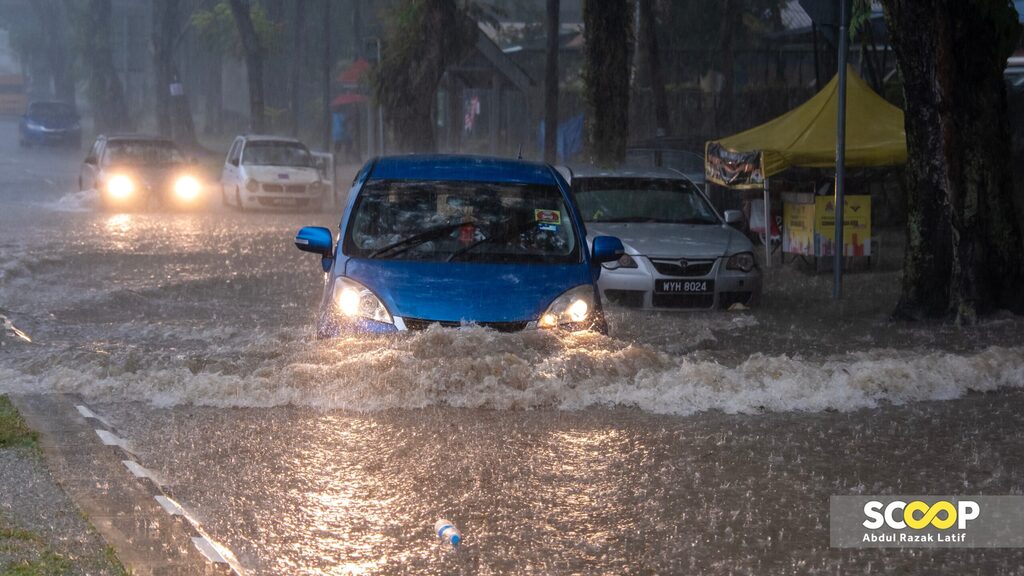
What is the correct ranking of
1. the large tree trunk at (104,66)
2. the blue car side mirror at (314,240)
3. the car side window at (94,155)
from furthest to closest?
the large tree trunk at (104,66) < the car side window at (94,155) < the blue car side mirror at (314,240)

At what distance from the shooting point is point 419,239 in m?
9.06

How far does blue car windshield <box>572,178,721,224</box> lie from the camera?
14492 mm

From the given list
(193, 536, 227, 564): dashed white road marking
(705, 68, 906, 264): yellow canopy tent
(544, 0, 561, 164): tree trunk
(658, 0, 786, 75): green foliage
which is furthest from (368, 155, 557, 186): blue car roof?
(658, 0, 786, 75): green foliage

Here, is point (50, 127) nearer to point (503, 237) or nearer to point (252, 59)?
point (252, 59)

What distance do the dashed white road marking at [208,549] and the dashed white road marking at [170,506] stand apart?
15.5 inches

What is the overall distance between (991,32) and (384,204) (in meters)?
5.94

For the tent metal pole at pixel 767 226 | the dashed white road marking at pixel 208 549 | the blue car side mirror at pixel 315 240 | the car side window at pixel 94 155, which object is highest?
the blue car side mirror at pixel 315 240

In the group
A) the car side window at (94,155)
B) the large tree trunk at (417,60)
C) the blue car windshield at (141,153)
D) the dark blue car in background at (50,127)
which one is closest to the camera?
the large tree trunk at (417,60)

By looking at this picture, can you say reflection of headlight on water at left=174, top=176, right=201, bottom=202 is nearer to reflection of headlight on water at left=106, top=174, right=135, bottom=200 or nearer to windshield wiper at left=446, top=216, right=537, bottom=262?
reflection of headlight on water at left=106, top=174, right=135, bottom=200

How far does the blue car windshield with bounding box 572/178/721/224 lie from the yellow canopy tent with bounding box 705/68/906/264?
7.89 feet

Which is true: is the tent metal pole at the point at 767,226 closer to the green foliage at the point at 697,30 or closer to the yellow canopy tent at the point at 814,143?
the yellow canopy tent at the point at 814,143

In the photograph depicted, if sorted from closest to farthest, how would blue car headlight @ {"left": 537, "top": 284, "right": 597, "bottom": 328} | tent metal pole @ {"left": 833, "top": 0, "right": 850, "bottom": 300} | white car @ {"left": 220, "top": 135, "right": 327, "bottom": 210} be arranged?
blue car headlight @ {"left": 537, "top": 284, "right": 597, "bottom": 328} < tent metal pole @ {"left": 833, "top": 0, "right": 850, "bottom": 300} < white car @ {"left": 220, "top": 135, "right": 327, "bottom": 210}

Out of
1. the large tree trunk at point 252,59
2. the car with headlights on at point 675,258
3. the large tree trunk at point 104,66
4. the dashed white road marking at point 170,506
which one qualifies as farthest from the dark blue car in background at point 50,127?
the dashed white road marking at point 170,506

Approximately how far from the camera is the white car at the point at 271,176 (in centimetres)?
2820
